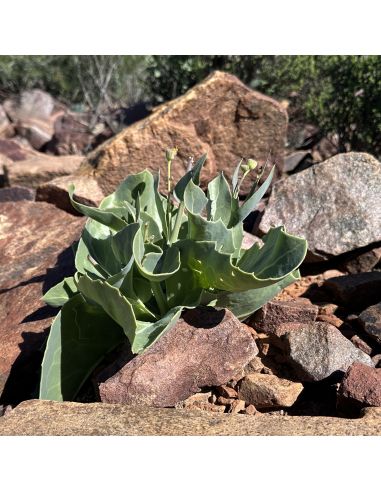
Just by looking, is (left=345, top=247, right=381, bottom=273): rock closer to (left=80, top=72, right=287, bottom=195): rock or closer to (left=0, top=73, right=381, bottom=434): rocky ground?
(left=0, top=73, right=381, bottom=434): rocky ground

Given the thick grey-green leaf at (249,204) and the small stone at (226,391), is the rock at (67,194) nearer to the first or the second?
the thick grey-green leaf at (249,204)

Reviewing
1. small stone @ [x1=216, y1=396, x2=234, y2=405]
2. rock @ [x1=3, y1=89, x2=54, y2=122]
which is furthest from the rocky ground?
rock @ [x1=3, y1=89, x2=54, y2=122]

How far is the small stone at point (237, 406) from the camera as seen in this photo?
2.64 m

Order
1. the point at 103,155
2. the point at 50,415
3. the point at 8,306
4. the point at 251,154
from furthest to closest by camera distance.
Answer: the point at 251,154, the point at 103,155, the point at 8,306, the point at 50,415

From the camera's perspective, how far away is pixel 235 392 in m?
2.73

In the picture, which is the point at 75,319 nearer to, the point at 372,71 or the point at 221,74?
the point at 221,74

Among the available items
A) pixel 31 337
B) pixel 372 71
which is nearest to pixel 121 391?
pixel 31 337

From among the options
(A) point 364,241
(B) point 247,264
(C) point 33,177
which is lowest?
(C) point 33,177

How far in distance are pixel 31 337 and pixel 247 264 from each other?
3.68 feet

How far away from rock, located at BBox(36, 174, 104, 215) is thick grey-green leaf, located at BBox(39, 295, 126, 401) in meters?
1.85

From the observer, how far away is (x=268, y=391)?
265 centimetres

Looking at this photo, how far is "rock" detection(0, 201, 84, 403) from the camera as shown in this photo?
120 inches

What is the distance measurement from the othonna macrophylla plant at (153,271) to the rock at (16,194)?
2.37m

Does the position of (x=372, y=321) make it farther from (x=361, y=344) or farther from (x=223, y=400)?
(x=223, y=400)
